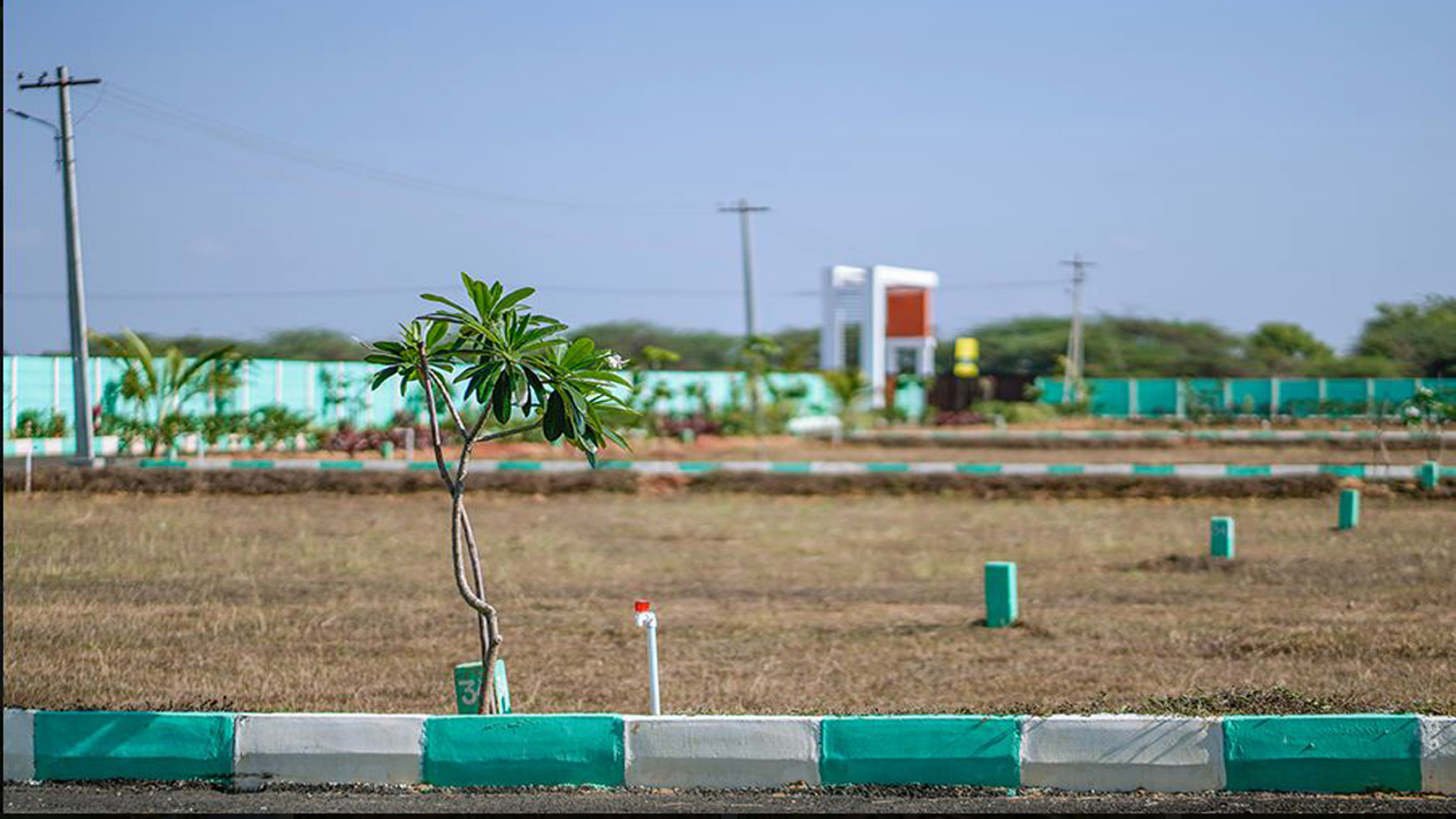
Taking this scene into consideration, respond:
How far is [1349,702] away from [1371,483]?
733 inches

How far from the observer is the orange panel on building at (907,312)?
63844mm

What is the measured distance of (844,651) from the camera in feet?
40.7

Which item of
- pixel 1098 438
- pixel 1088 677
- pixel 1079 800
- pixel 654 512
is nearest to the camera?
pixel 1079 800

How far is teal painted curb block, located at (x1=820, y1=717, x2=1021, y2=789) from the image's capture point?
26.4 ft

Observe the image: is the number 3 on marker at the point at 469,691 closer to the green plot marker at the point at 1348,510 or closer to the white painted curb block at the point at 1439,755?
the white painted curb block at the point at 1439,755

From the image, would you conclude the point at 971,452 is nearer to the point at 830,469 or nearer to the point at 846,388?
the point at 846,388

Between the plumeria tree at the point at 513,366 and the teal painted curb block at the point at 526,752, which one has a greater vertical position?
the plumeria tree at the point at 513,366

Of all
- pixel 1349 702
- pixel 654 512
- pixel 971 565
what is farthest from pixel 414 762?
pixel 654 512

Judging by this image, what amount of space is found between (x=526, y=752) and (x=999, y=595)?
252 inches

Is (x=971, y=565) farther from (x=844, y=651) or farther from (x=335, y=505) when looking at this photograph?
(x=335, y=505)

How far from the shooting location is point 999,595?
535 inches

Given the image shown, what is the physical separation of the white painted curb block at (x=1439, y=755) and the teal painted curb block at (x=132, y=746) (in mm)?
6126

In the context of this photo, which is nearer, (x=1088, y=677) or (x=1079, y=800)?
(x=1079, y=800)

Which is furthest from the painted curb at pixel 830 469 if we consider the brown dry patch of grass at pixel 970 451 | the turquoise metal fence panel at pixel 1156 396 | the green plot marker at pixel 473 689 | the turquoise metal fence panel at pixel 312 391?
the turquoise metal fence panel at pixel 1156 396
